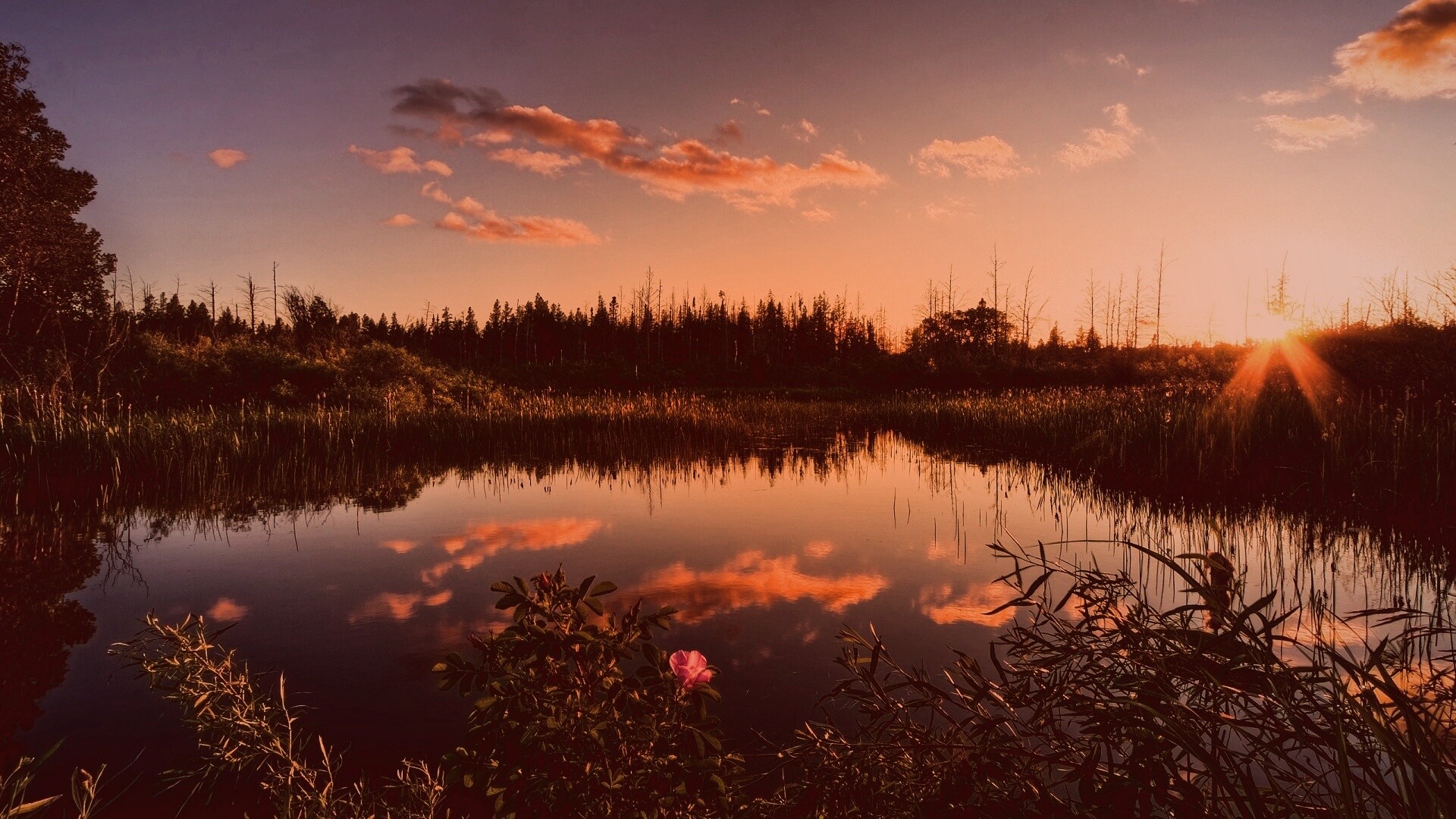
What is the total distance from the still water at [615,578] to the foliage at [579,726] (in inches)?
34.9

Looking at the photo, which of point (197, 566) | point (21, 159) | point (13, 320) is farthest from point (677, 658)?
point (13, 320)

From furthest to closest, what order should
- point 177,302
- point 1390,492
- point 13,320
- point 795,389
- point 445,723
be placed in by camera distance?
point 177,302 → point 795,389 → point 13,320 → point 1390,492 → point 445,723

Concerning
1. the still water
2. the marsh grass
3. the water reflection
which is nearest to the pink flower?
the still water

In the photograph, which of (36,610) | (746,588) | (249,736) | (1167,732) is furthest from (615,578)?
(1167,732)

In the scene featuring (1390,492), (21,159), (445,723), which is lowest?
(445,723)

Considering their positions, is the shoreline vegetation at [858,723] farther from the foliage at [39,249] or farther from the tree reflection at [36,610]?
the foliage at [39,249]

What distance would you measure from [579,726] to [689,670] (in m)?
0.40

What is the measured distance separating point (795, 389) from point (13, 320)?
41.9m

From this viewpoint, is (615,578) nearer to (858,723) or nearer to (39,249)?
(858,723)

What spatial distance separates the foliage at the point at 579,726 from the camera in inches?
82.4

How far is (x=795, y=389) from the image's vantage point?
4931 cm

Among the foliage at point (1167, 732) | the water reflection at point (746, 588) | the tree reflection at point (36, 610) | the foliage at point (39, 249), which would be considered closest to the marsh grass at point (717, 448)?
the tree reflection at point (36, 610)

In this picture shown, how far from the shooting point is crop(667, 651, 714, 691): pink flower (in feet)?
7.20

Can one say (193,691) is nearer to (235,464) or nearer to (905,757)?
(905,757)
